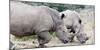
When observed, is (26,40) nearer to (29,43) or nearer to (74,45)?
(29,43)

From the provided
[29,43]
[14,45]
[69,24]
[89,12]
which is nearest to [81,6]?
[89,12]

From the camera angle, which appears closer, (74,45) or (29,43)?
(29,43)

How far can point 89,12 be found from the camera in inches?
98.0

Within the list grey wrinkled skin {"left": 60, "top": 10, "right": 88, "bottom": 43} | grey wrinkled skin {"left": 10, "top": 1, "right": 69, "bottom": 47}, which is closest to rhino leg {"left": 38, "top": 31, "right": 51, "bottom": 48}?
grey wrinkled skin {"left": 10, "top": 1, "right": 69, "bottom": 47}

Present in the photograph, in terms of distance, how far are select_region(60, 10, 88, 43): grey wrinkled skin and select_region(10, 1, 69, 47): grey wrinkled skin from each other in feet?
0.26

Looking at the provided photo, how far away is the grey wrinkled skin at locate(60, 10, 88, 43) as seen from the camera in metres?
2.35

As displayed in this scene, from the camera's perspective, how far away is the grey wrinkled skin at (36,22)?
6.80 ft

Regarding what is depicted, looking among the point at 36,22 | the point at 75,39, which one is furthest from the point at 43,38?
the point at 75,39

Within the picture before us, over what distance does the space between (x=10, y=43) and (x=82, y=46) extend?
3.40ft

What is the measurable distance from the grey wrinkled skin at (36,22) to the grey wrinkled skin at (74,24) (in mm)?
79

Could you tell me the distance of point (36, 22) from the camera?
2.18 metres

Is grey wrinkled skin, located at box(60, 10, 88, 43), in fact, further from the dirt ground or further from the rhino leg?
the rhino leg

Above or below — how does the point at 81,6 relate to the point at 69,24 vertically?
above

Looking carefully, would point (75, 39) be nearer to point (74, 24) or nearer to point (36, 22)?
point (74, 24)
